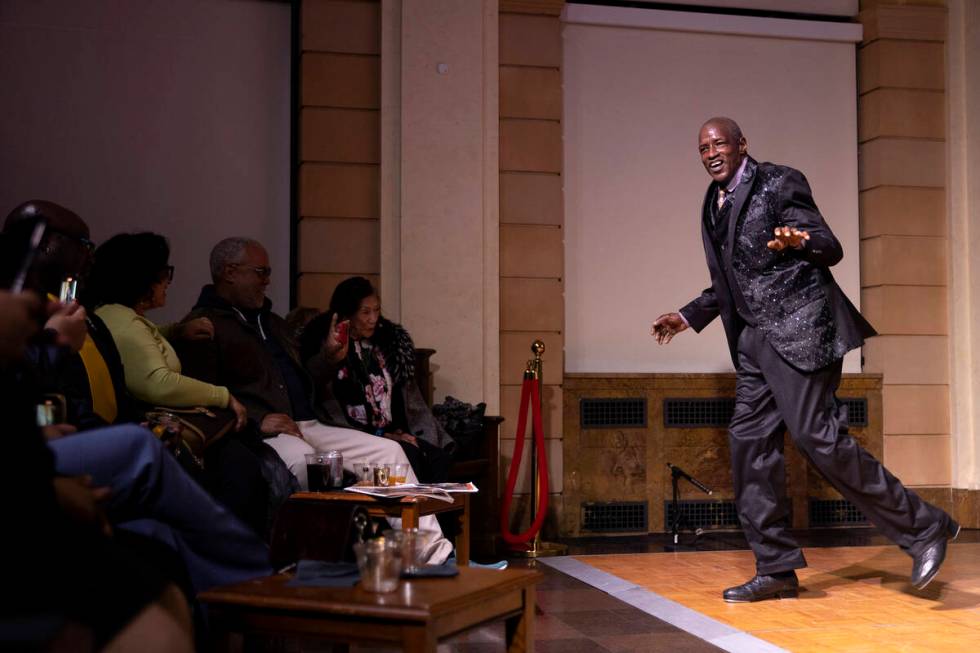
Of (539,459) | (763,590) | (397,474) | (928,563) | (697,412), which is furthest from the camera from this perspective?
(697,412)

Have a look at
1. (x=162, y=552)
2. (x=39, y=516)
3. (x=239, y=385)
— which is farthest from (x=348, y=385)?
(x=39, y=516)

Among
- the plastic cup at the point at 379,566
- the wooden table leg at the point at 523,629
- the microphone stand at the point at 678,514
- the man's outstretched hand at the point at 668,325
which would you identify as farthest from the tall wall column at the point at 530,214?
the plastic cup at the point at 379,566

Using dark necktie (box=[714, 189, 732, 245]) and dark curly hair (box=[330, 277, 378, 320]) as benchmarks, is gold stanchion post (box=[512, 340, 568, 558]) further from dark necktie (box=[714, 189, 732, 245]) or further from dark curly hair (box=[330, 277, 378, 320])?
dark necktie (box=[714, 189, 732, 245])

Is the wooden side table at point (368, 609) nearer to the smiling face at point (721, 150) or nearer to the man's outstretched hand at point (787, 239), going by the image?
the man's outstretched hand at point (787, 239)

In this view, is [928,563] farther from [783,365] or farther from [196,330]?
[196,330]

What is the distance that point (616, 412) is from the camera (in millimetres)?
6578

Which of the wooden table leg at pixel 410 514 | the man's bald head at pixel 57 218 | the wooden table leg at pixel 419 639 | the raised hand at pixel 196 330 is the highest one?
the man's bald head at pixel 57 218

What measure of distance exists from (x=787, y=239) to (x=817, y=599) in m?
1.36

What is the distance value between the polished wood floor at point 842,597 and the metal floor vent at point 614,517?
844mm

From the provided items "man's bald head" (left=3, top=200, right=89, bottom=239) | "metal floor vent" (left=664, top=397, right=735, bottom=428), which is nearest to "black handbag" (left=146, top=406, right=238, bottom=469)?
"man's bald head" (left=3, top=200, right=89, bottom=239)

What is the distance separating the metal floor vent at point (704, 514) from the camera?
6559 mm

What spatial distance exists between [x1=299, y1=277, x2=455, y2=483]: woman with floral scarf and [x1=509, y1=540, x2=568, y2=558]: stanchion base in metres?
0.84

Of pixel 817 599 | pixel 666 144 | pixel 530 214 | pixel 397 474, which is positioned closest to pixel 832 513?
pixel 666 144

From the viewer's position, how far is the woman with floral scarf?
484cm
